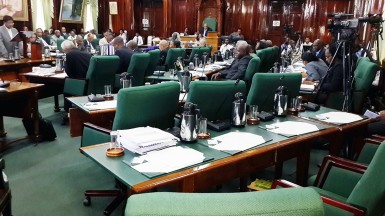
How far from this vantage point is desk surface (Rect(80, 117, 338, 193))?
150 cm

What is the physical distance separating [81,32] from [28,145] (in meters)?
10.4

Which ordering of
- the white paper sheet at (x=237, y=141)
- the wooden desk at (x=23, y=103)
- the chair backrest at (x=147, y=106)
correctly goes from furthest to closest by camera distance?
the wooden desk at (x=23, y=103), the chair backrest at (x=147, y=106), the white paper sheet at (x=237, y=141)

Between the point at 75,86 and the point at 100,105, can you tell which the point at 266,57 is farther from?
the point at 100,105

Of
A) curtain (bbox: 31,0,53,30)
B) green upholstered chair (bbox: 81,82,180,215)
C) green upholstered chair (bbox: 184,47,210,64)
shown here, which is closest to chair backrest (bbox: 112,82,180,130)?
green upholstered chair (bbox: 81,82,180,215)

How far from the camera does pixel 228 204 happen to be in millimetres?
802

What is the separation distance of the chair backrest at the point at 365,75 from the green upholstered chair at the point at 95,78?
2852 mm

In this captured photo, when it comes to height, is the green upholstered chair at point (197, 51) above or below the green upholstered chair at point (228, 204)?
above

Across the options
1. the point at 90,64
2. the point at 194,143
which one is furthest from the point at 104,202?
the point at 90,64

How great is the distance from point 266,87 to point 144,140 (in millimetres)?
1252

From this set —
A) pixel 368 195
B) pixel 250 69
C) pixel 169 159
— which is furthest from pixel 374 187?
pixel 250 69

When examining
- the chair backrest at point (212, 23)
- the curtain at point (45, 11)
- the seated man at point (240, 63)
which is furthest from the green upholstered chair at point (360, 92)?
the curtain at point (45, 11)

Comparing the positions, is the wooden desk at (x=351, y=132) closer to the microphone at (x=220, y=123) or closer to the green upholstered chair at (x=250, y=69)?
the microphone at (x=220, y=123)

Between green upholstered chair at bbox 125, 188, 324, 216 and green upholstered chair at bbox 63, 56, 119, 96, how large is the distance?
12.0 ft

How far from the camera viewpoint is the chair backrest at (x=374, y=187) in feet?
4.49
